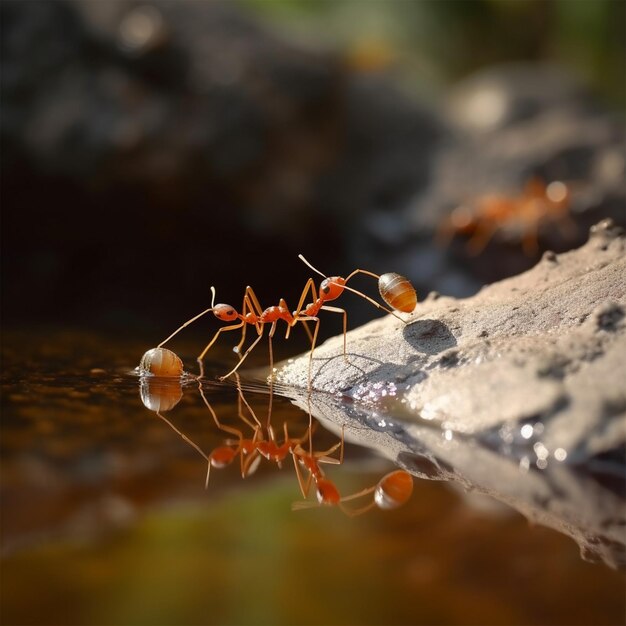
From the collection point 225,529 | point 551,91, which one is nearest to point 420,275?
point 551,91

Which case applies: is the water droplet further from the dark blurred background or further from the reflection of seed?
the dark blurred background

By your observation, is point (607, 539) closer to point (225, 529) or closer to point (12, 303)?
point (225, 529)

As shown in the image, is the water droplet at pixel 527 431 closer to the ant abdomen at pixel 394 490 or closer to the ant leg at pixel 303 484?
the ant abdomen at pixel 394 490

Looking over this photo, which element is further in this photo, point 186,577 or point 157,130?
point 157,130

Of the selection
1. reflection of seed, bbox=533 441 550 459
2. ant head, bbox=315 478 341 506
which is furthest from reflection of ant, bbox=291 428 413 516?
reflection of seed, bbox=533 441 550 459

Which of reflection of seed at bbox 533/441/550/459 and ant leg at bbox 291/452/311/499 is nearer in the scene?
ant leg at bbox 291/452/311/499

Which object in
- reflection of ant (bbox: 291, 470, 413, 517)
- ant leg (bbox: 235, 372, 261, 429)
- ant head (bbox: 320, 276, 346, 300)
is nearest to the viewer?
reflection of ant (bbox: 291, 470, 413, 517)

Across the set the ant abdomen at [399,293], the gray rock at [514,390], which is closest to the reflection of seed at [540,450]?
the gray rock at [514,390]

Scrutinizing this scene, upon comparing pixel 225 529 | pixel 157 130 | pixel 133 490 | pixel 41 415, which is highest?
pixel 157 130
